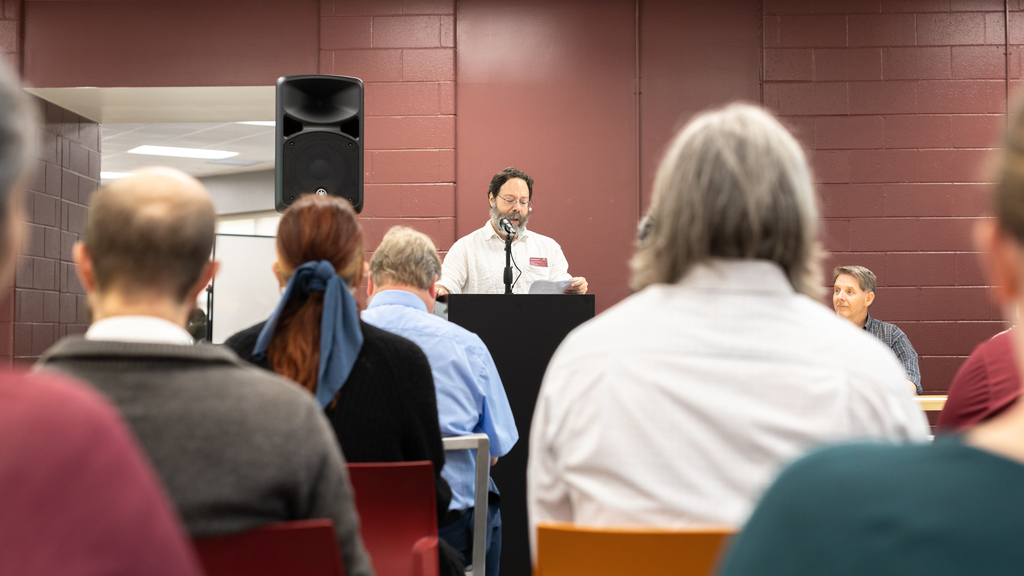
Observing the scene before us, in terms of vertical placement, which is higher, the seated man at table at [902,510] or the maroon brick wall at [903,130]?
the maroon brick wall at [903,130]

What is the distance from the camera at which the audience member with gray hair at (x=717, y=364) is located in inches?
42.8

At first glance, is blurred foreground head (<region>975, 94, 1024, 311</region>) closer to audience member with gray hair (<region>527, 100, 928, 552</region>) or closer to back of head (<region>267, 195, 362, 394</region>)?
audience member with gray hair (<region>527, 100, 928, 552</region>)

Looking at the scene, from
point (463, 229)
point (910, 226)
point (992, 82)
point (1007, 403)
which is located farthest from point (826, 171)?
point (1007, 403)

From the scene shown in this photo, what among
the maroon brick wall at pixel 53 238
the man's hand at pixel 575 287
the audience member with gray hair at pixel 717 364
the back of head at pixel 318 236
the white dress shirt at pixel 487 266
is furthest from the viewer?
the maroon brick wall at pixel 53 238

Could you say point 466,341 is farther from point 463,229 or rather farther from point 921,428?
point 463,229

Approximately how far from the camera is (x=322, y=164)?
3.84 meters

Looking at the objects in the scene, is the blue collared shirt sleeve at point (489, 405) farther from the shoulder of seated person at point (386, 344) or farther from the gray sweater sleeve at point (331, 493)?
the gray sweater sleeve at point (331, 493)

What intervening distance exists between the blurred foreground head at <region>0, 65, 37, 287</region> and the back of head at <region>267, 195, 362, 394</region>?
116 centimetres

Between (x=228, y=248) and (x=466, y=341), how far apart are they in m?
2.82

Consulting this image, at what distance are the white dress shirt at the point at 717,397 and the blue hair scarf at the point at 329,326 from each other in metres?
0.72

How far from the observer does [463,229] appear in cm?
509

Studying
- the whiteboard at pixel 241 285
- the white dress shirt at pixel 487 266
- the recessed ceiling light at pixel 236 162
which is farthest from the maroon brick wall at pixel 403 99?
the recessed ceiling light at pixel 236 162

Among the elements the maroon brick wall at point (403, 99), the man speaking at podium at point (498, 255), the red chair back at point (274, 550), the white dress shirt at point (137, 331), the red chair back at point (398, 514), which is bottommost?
the red chair back at point (398, 514)

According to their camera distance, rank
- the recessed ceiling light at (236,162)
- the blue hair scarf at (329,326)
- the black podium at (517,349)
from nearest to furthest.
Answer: the blue hair scarf at (329,326), the black podium at (517,349), the recessed ceiling light at (236,162)
